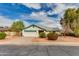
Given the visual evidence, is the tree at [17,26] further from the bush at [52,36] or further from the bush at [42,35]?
the bush at [52,36]

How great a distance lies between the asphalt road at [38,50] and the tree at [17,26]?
277 millimetres

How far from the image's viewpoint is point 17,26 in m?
4.41

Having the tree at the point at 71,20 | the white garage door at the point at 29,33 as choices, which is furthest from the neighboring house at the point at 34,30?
the tree at the point at 71,20

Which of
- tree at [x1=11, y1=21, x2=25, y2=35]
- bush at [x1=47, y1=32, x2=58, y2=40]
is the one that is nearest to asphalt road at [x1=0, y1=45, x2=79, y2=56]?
bush at [x1=47, y1=32, x2=58, y2=40]

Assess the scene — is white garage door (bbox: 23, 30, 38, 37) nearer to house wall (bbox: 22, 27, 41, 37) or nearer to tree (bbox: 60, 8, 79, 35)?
house wall (bbox: 22, 27, 41, 37)

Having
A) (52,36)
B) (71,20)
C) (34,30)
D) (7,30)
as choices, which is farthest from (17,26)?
(71,20)

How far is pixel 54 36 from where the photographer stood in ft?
14.6

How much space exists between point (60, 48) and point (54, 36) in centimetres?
23

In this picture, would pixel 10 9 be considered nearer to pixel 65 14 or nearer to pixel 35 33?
pixel 35 33

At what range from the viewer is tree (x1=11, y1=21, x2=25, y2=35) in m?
4.39

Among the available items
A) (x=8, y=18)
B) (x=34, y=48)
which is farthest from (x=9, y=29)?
(x=34, y=48)

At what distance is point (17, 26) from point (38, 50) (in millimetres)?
532

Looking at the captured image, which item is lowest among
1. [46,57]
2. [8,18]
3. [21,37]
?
[46,57]

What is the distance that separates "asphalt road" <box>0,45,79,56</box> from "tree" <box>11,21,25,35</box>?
0.28 meters
